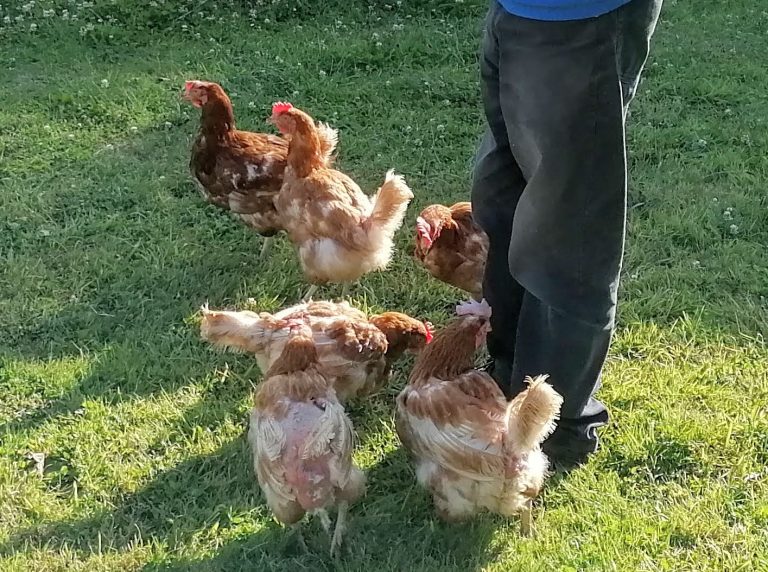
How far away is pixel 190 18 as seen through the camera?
7.54m

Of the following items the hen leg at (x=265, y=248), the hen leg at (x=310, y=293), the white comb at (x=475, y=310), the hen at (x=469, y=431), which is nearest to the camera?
the hen at (x=469, y=431)

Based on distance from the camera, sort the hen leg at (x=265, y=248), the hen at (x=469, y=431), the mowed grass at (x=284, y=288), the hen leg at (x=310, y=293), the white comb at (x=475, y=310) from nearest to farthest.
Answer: the hen at (x=469, y=431) → the mowed grass at (x=284, y=288) → the white comb at (x=475, y=310) → the hen leg at (x=310, y=293) → the hen leg at (x=265, y=248)

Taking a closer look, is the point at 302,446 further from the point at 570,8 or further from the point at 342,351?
the point at 570,8

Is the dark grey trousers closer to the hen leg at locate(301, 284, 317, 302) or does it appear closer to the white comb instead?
the white comb

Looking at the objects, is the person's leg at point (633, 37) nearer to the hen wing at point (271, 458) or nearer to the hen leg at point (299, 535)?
the hen wing at point (271, 458)

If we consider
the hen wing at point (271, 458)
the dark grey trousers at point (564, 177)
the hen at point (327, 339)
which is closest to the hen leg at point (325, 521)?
the hen wing at point (271, 458)

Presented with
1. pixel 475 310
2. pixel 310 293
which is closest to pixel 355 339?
pixel 475 310

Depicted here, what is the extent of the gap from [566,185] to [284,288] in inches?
85.5

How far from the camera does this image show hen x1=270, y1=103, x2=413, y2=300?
4.06 meters

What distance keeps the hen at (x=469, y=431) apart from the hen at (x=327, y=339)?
0.30 m

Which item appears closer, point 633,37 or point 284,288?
point 633,37

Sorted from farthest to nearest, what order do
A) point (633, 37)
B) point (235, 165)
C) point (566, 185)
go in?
point (235, 165) → point (566, 185) → point (633, 37)

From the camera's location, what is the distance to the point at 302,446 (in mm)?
2859

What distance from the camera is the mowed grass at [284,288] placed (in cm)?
311
